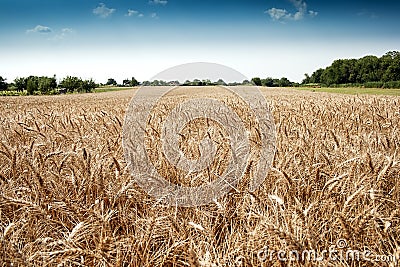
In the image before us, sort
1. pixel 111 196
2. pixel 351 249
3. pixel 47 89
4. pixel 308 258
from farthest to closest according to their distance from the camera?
1. pixel 47 89
2. pixel 111 196
3. pixel 351 249
4. pixel 308 258

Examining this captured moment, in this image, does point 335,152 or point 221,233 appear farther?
point 335,152

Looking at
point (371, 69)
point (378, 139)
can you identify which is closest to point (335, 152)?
point (378, 139)

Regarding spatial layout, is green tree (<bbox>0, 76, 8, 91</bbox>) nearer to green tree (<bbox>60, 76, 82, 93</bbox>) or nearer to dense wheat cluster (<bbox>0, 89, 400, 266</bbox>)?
green tree (<bbox>60, 76, 82, 93</bbox>)

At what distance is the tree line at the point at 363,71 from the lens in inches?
3642

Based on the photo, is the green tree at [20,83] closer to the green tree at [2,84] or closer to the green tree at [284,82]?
the green tree at [2,84]

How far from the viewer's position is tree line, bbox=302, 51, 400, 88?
303 feet

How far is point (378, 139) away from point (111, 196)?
2624mm

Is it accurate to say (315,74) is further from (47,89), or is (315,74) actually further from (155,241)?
(155,241)

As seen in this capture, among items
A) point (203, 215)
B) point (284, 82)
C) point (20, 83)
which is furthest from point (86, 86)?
point (203, 215)

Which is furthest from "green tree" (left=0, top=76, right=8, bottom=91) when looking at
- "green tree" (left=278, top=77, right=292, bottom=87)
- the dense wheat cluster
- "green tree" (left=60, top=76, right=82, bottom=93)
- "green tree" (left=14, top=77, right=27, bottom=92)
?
the dense wheat cluster

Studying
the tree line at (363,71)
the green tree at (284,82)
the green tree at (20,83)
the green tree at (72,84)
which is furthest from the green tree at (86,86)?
the tree line at (363,71)

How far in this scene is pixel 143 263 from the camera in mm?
1647

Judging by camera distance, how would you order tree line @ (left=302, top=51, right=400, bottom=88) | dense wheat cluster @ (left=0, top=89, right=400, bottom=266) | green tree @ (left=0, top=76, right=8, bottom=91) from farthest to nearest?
tree line @ (left=302, top=51, right=400, bottom=88) → green tree @ (left=0, top=76, right=8, bottom=91) → dense wheat cluster @ (left=0, top=89, right=400, bottom=266)

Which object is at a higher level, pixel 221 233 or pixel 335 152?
pixel 335 152
